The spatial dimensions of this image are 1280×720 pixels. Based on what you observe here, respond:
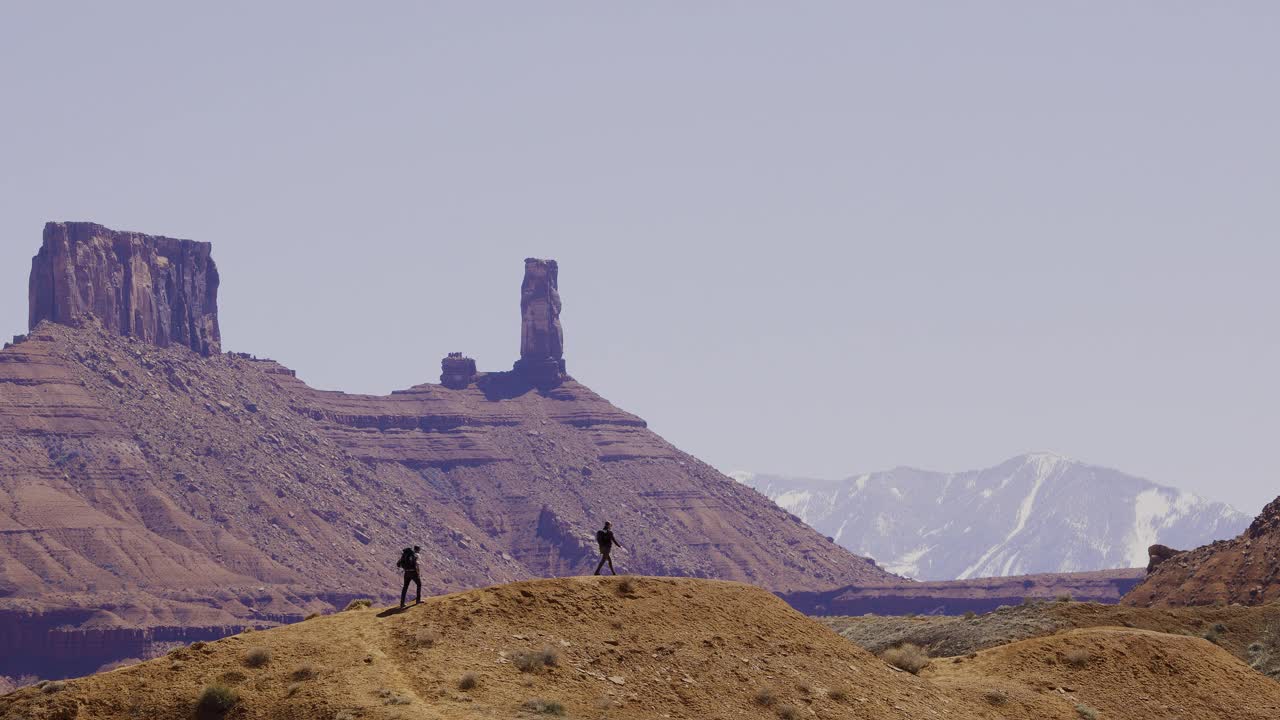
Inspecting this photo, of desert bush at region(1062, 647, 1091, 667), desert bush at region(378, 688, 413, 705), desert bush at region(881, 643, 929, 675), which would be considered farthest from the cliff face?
desert bush at region(378, 688, 413, 705)

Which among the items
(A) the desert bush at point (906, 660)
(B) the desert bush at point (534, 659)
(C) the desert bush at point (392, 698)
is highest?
(B) the desert bush at point (534, 659)

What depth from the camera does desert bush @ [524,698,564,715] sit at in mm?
37000

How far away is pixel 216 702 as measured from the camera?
1457 inches

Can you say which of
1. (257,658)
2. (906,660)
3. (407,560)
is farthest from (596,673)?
(906,660)

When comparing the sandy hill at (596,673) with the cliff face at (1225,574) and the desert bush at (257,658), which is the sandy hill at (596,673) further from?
the cliff face at (1225,574)

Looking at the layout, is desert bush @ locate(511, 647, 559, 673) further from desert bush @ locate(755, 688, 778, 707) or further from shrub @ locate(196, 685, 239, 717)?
shrub @ locate(196, 685, 239, 717)

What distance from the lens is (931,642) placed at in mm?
60000

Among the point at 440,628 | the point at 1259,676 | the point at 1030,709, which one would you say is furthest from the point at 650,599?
the point at 1259,676

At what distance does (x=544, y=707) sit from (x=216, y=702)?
5.91m

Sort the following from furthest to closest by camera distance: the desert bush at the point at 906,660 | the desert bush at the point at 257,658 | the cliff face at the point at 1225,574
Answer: the cliff face at the point at 1225,574 < the desert bush at the point at 906,660 < the desert bush at the point at 257,658

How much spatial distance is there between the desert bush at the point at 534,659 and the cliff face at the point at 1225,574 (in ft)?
155

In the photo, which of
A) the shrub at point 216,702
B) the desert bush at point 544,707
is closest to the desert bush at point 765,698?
the desert bush at point 544,707

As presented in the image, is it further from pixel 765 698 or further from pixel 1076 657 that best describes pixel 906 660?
pixel 765 698

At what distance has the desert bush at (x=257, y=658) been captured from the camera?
38.4 m
